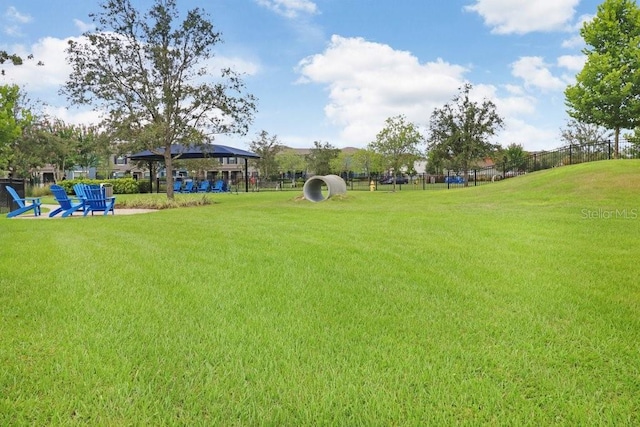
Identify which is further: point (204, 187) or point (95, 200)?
point (204, 187)

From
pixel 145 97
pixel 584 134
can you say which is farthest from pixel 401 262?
pixel 584 134

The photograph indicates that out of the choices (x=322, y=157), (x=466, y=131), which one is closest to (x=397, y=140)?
(x=466, y=131)

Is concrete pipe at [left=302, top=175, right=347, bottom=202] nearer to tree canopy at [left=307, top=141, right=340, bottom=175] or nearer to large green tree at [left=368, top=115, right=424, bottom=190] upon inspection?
large green tree at [left=368, top=115, right=424, bottom=190]

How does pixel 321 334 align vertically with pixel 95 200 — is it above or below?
below

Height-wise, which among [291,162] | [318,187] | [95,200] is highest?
[291,162]

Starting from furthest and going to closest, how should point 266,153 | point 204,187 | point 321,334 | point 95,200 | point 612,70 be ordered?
point 266,153 < point 204,187 < point 612,70 < point 95,200 < point 321,334

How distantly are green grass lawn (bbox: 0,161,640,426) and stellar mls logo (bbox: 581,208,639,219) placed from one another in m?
2.96

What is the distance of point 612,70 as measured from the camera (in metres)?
22.8

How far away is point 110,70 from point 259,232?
13.0 meters

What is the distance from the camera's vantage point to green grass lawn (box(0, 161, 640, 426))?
6.66ft

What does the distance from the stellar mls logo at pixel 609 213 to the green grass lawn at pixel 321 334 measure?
9.71 ft

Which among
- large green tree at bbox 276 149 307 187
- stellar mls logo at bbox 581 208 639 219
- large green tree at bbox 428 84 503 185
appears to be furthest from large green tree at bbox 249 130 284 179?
stellar mls logo at bbox 581 208 639 219

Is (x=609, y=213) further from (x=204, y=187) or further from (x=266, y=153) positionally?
(x=266, y=153)

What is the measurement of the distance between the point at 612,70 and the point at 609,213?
18.1 m
